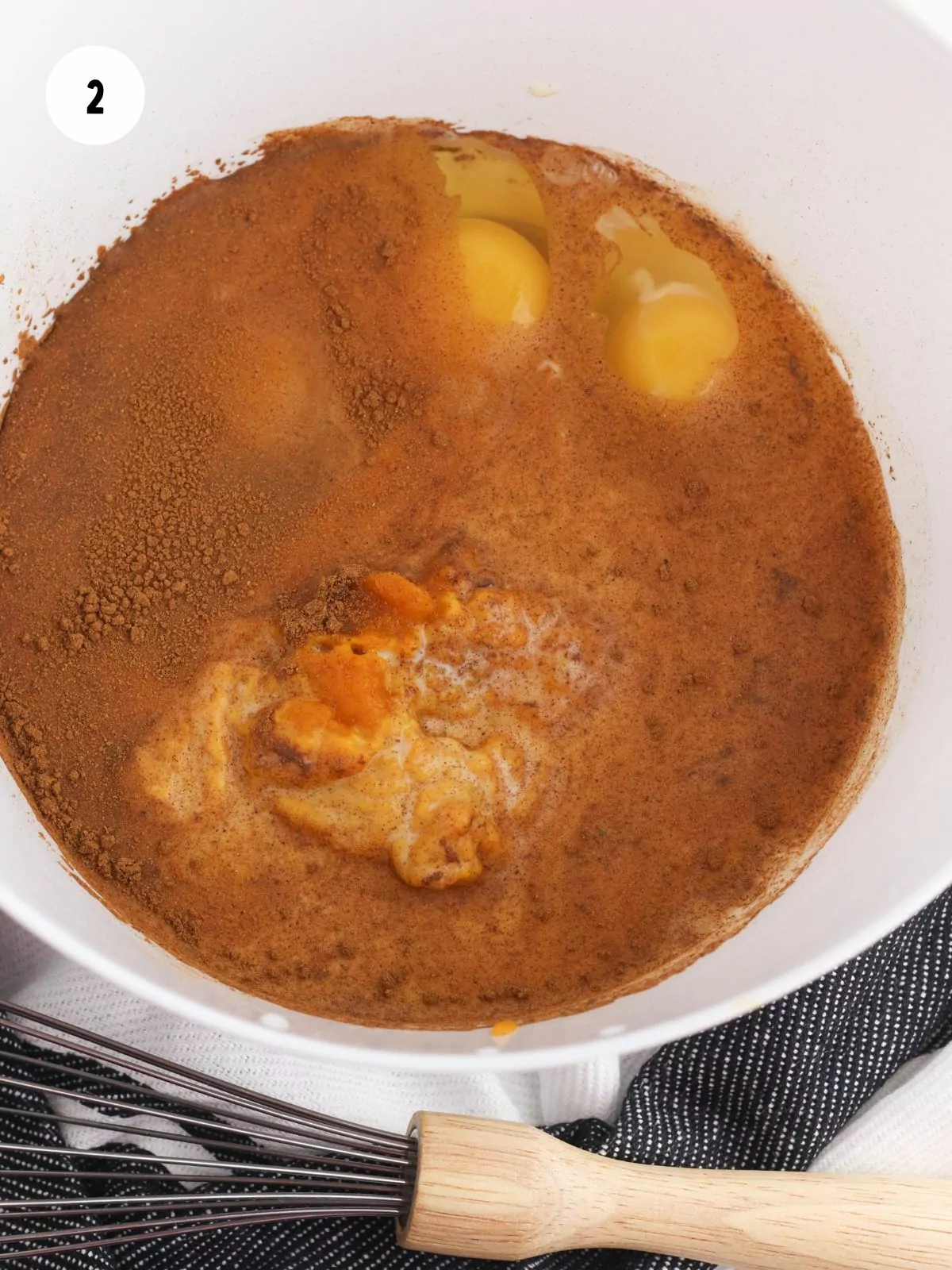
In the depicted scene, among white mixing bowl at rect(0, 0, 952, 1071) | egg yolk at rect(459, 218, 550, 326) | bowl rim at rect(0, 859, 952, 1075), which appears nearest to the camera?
bowl rim at rect(0, 859, 952, 1075)

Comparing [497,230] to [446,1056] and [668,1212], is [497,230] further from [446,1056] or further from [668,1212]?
[668,1212]

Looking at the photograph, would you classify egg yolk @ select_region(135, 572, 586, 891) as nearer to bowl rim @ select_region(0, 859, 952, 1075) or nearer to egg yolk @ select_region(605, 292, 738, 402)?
bowl rim @ select_region(0, 859, 952, 1075)

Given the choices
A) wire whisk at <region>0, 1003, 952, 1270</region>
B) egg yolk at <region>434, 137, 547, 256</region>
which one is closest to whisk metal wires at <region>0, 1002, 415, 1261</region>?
wire whisk at <region>0, 1003, 952, 1270</region>

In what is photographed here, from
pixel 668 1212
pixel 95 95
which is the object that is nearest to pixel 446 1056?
pixel 668 1212

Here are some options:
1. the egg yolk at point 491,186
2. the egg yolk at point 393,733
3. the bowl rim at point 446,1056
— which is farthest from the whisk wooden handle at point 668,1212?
the egg yolk at point 491,186

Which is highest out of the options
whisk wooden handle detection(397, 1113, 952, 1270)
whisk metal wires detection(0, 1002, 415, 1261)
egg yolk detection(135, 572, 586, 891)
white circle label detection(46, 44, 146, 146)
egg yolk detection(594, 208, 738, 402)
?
egg yolk detection(594, 208, 738, 402)

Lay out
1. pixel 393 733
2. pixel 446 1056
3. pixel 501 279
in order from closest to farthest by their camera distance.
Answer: pixel 446 1056, pixel 393 733, pixel 501 279

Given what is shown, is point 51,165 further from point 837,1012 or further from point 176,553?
point 837,1012
